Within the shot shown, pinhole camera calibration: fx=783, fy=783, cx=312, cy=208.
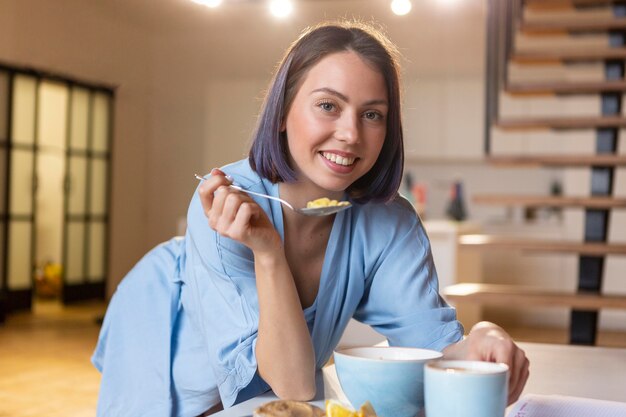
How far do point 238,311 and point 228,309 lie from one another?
0.7 inches

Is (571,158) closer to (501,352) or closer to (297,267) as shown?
(297,267)

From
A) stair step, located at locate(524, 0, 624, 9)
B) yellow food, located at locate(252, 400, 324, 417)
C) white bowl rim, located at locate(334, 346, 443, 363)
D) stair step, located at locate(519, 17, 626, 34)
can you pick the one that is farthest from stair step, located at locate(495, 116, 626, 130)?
yellow food, located at locate(252, 400, 324, 417)

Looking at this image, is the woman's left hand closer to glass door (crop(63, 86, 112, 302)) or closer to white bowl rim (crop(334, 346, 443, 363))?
white bowl rim (crop(334, 346, 443, 363))

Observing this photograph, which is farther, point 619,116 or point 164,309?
point 619,116

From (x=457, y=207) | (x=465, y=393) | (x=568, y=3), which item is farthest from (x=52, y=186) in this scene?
(x=465, y=393)

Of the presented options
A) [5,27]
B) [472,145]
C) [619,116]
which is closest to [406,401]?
[619,116]

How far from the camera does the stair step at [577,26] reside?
3.91m

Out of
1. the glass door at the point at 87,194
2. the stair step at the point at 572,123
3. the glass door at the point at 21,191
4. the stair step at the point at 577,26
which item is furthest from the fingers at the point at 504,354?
the glass door at the point at 87,194

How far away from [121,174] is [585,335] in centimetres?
574

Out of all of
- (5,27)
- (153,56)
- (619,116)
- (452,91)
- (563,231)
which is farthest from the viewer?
(153,56)

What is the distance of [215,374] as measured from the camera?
116cm

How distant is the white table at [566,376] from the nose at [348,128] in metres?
0.34

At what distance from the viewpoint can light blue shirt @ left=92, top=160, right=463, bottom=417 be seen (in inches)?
45.3

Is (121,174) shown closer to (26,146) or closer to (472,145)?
(26,146)
